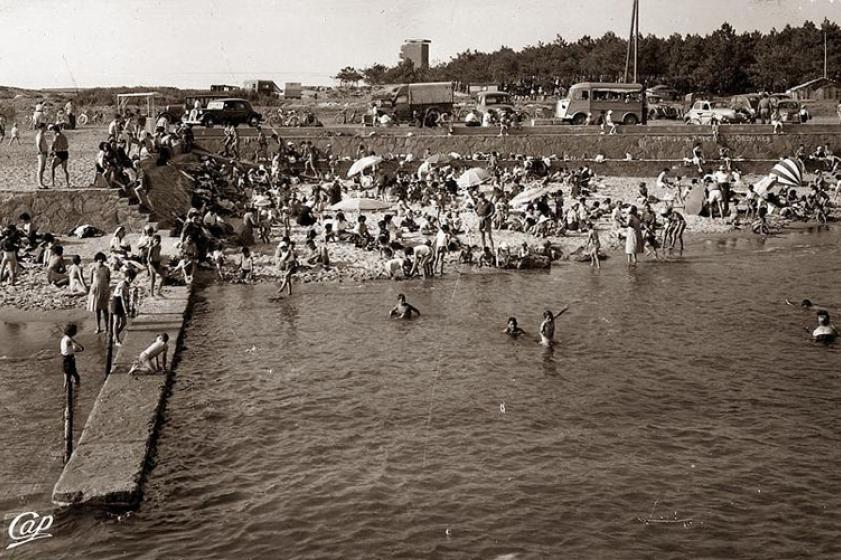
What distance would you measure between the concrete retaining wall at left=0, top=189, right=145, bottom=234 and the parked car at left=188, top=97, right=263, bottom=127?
1558cm

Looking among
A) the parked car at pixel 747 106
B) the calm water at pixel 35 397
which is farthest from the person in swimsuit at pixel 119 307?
the parked car at pixel 747 106

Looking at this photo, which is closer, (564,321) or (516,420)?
(516,420)

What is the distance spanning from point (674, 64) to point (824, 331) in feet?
189

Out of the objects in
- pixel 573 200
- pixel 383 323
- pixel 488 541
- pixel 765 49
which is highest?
pixel 765 49

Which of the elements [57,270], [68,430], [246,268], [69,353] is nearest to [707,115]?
[246,268]

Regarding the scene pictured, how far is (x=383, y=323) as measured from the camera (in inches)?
763

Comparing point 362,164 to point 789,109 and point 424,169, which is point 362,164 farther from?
point 789,109

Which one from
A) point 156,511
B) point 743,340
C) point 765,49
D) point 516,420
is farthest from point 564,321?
point 765,49

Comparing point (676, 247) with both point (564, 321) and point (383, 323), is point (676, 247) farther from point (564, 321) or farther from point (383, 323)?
point (383, 323)

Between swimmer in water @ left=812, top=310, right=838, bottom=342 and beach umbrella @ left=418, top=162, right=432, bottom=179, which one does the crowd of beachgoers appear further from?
swimmer in water @ left=812, top=310, right=838, bottom=342

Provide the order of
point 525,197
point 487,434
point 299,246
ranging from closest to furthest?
1. point 487,434
2. point 299,246
3. point 525,197

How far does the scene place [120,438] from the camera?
40.2 ft

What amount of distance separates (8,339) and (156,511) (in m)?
7.87

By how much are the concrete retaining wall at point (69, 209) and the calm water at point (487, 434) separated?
4920mm
